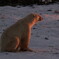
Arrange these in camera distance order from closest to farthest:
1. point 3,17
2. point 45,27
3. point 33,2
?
point 45,27, point 3,17, point 33,2

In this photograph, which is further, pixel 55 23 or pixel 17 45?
pixel 55 23

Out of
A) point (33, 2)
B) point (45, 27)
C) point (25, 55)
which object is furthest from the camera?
point (33, 2)

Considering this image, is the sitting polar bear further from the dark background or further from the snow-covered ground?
the dark background

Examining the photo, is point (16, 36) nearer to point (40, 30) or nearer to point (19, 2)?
point (40, 30)

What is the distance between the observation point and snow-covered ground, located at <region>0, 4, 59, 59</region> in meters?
6.25

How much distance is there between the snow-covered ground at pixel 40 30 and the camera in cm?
625

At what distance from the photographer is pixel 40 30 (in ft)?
32.9

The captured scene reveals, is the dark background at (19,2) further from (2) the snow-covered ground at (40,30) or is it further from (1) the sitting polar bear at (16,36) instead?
(1) the sitting polar bear at (16,36)

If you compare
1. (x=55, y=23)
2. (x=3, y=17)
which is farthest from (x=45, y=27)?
(x=3, y=17)

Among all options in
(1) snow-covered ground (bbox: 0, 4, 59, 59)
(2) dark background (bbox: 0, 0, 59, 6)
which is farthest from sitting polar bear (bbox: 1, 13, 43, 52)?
(2) dark background (bbox: 0, 0, 59, 6)

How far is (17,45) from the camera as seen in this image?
6.57m

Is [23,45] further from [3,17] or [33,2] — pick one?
[33,2]

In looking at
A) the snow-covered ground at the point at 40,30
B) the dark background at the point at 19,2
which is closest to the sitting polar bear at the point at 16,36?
the snow-covered ground at the point at 40,30

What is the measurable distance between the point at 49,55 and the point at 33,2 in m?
8.96
